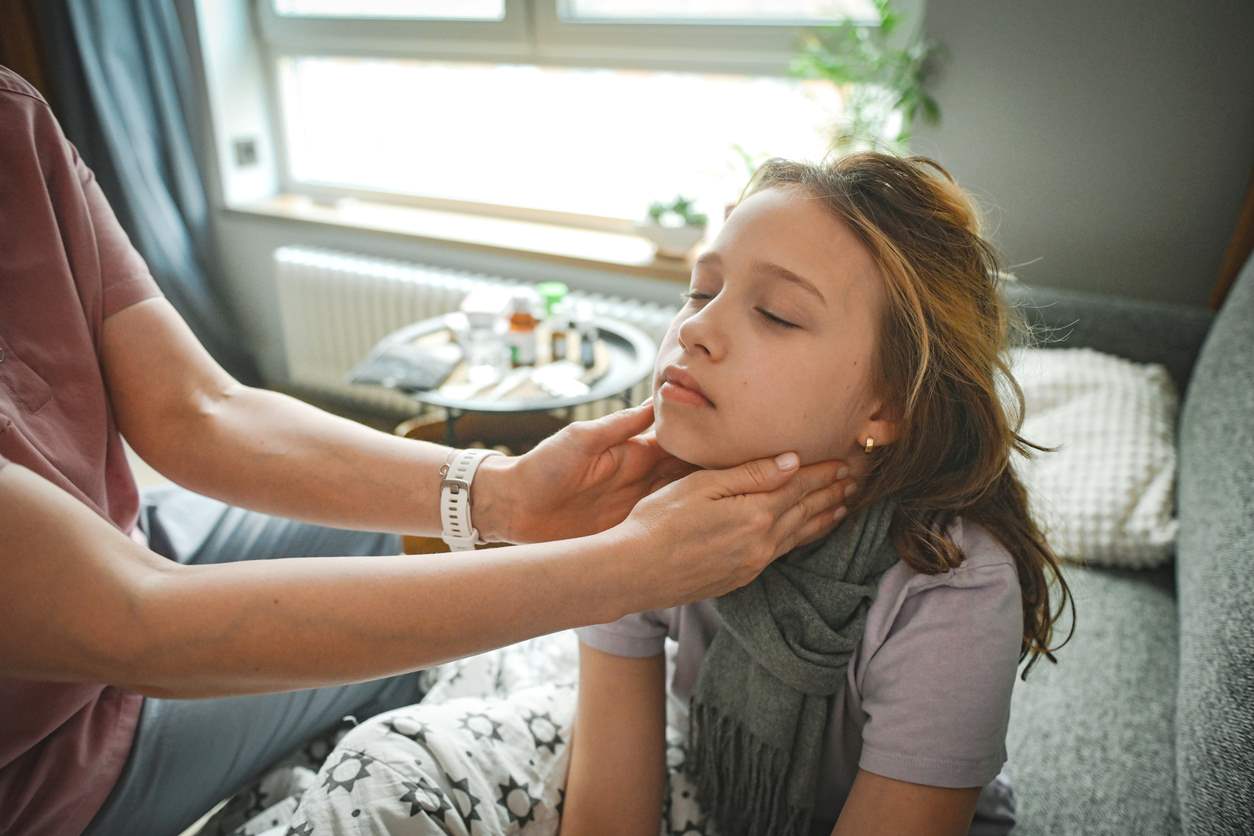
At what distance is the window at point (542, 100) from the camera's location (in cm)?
262

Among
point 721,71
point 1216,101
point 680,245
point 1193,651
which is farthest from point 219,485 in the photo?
point 1216,101

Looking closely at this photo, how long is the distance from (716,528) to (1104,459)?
4.37ft

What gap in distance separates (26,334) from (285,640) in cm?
57

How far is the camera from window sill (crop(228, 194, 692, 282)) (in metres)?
2.68

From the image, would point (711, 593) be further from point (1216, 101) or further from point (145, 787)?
point (1216, 101)

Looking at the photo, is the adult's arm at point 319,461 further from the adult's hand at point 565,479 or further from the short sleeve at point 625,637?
the short sleeve at point 625,637

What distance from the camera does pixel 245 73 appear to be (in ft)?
10.8

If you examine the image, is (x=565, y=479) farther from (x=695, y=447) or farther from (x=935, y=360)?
A: (x=935, y=360)

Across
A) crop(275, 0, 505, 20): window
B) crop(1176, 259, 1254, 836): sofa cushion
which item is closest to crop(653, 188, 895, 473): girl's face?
crop(1176, 259, 1254, 836): sofa cushion

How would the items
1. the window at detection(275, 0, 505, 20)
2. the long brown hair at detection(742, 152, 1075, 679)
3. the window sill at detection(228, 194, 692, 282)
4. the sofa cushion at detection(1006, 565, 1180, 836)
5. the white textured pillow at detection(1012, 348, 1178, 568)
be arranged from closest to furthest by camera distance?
the long brown hair at detection(742, 152, 1075, 679)
the sofa cushion at detection(1006, 565, 1180, 836)
the white textured pillow at detection(1012, 348, 1178, 568)
the window sill at detection(228, 194, 692, 282)
the window at detection(275, 0, 505, 20)

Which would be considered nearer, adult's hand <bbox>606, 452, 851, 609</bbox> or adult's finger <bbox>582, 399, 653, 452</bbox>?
adult's hand <bbox>606, 452, 851, 609</bbox>

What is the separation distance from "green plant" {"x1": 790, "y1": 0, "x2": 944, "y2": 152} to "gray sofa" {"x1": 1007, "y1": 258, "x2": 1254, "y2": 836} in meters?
0.96

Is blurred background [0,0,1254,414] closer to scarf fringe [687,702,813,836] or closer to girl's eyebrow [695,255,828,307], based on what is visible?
girl's eyebrow [695,255,828,307]

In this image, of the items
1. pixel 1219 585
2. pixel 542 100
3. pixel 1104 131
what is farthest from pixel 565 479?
pixel 542 100
